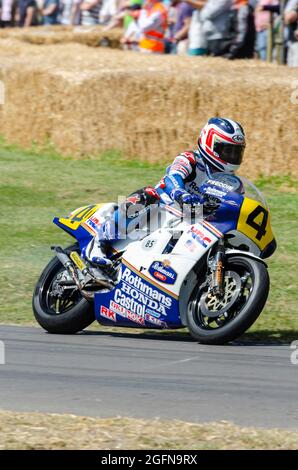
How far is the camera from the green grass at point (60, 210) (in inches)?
372

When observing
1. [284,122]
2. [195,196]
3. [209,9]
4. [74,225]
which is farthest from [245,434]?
[209,9]

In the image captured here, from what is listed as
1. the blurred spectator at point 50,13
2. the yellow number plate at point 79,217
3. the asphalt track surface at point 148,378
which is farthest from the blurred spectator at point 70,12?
the asphalt track surface at point 148,378

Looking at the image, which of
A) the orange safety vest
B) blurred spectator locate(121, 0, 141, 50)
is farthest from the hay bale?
blurred spectator locate(121, 0, 141, 50)

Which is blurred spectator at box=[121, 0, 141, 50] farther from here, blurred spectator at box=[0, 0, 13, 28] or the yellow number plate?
the yellow number plate

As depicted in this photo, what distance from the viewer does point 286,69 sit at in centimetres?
1552

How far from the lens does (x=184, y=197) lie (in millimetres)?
7836

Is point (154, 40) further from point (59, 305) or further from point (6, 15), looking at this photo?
point (59, 305)

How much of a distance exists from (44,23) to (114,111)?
36.0 feet

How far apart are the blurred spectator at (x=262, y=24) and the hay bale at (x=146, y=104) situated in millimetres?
984

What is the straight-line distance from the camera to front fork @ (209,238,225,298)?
7672 mm

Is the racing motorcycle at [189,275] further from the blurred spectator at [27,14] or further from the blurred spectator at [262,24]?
the blurred spectator at [27,14]

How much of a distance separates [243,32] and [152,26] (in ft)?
8.12

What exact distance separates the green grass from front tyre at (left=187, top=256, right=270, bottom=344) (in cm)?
69

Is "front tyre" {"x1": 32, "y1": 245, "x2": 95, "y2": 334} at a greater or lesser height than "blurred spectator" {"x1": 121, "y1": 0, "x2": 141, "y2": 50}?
lesser
